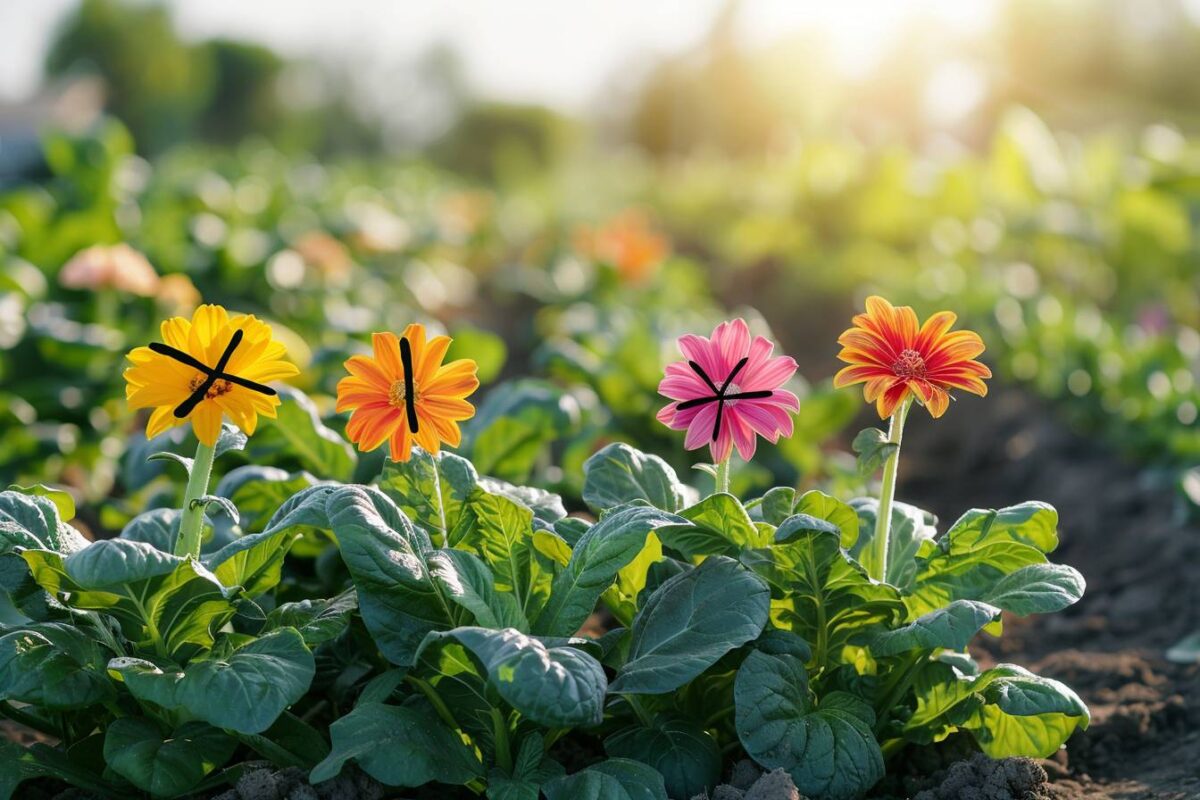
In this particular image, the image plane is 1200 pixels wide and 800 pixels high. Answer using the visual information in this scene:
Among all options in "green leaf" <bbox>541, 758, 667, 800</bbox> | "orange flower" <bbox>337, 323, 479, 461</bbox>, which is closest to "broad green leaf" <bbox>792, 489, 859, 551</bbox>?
"green leaf" <bbox>541, 758, 667, 800</bbox>

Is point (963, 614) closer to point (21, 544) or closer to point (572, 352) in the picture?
point (21, 544)

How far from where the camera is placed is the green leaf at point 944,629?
1.81 m

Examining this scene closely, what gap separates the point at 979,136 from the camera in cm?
1930

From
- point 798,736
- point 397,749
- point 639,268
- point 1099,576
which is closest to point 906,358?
point 798,736

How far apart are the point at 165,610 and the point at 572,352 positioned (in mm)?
2120

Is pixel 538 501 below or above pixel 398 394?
below

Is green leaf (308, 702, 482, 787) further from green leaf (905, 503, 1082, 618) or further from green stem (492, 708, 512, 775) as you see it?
green leaf (905, 503, 1082, 618)

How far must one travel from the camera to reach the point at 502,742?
6.34ft

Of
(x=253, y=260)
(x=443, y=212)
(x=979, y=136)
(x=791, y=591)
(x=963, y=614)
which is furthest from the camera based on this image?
(x=979, y=136)

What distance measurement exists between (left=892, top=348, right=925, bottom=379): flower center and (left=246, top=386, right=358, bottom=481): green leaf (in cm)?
130

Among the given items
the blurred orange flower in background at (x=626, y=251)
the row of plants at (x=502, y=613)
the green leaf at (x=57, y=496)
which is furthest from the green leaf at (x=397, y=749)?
the blurred orange flower in background at (x=626, y=251)

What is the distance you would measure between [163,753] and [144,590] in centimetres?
26

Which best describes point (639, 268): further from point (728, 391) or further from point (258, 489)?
point (728, 391)

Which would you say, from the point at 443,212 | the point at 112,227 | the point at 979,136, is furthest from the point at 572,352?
the point at 979,136
